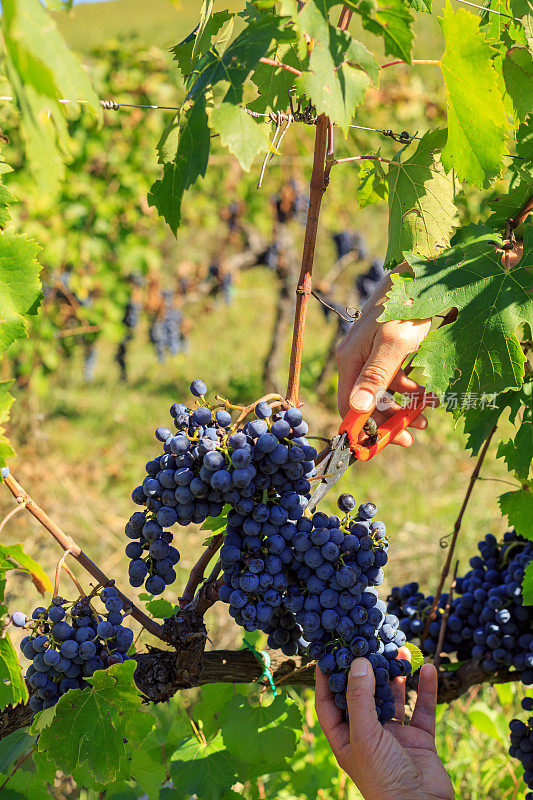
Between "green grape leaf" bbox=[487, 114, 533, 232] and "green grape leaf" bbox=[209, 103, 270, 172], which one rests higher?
"green grape leaf" bbox=[487, 114, 533, 232]

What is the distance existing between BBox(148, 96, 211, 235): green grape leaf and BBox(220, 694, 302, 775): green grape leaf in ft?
3.69

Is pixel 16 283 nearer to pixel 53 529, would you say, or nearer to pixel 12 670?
pixel 53 529

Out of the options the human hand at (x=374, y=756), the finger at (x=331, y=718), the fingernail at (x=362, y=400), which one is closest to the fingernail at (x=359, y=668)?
the human hand at (x=374, y=756)

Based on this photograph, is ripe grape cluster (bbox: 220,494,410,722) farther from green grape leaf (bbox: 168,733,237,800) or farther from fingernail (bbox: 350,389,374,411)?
green grape leaf (bbox: 168,733,237,800)

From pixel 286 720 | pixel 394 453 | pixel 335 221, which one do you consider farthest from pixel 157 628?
pixel 335 221

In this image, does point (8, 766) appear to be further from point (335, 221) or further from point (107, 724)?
point (335, 221)

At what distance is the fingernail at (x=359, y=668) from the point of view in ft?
4.17

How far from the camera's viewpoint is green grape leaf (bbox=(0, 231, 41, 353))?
1317mm

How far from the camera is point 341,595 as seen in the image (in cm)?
129

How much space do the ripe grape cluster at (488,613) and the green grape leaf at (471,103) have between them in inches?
41.2

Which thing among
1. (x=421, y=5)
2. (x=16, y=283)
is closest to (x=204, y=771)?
(x=16, y=283)

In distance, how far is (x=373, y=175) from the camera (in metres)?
1.65

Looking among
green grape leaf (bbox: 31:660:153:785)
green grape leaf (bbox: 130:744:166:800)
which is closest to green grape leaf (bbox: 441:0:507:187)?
green grape leaf (bbox: 31:660:153:785)

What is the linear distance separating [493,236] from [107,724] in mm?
1176
